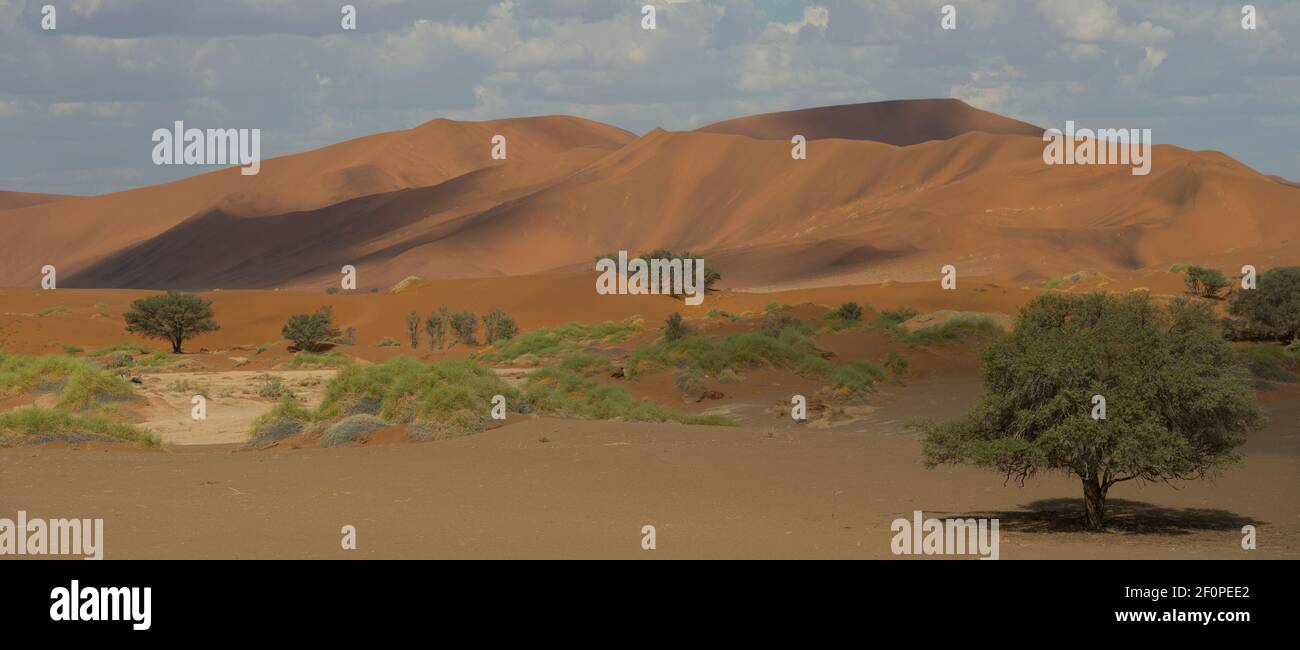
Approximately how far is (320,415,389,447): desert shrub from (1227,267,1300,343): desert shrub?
949 inches

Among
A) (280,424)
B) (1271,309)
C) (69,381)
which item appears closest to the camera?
(280,424)

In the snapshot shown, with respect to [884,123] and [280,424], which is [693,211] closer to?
[884,123]

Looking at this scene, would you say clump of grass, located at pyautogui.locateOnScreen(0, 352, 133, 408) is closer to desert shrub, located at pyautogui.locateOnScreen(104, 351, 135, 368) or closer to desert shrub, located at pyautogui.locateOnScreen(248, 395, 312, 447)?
desert shrub, located at pyautogui.locateOnScreen(248, 395, 312, 447)

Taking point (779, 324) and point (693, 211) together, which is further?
point (693, 211)

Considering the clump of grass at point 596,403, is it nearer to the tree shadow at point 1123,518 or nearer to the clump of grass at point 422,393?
the clump of grass at point 422,393

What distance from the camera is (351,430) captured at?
790 inches

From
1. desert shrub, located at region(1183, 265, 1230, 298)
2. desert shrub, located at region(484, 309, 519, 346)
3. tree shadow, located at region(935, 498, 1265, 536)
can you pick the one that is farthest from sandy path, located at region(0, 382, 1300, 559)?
desert shrub, located at region(484, 309, 519, 346)

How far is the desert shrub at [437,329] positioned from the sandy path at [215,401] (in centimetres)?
994

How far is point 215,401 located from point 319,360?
10.5 metres

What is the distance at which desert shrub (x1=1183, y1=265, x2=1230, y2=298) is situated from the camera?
45.1 meters

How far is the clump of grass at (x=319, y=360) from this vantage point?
39.4 m

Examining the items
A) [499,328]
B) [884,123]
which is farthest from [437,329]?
[884,123]

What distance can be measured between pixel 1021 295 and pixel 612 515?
3532 cm

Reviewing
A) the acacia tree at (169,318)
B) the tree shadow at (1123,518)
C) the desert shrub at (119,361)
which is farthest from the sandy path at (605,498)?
the acacia tree at (169,318)
